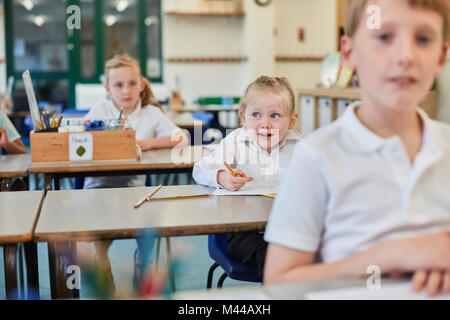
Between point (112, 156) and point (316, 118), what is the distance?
3.92 m

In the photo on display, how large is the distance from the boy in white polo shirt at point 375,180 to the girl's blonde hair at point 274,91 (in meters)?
1.02

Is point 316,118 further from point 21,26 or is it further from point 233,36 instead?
point 21,26

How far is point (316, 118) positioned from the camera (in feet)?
20.1

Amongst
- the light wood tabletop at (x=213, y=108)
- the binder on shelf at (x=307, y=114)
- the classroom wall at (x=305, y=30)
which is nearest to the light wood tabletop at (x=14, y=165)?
the light wood tabletop at (x=213, y=108)

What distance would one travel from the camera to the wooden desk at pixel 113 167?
2340mm

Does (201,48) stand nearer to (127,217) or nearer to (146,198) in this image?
(146,198)

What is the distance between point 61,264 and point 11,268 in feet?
0.77

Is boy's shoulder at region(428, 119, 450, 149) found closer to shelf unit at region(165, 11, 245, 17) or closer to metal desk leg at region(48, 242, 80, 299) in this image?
metal desk leg at region(48, 242, 80, 299)

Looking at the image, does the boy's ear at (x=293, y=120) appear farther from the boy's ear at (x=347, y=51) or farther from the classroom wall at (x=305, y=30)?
the classroom wall at (x=305, y=30)

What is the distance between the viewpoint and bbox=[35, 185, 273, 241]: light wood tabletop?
1.38 meters

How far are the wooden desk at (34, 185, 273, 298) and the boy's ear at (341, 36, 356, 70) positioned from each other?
57 centimetres

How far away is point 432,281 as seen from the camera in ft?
2.84

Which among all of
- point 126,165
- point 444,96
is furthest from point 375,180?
point 444,96
